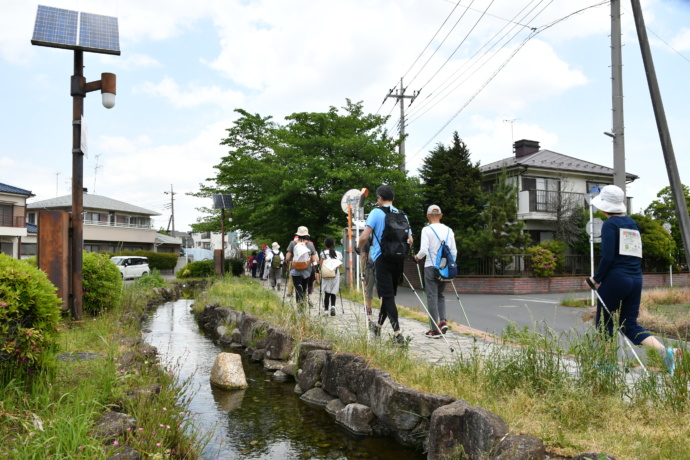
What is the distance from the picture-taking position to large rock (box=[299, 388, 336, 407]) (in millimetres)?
5551

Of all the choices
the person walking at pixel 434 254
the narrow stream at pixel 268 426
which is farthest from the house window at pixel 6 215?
the person walking at pixel 434 254

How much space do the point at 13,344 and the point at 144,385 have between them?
3.74 feet

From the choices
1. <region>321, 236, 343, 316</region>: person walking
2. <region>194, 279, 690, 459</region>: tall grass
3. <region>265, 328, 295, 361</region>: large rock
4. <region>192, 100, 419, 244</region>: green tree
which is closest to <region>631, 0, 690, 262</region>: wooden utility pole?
<region>194, 279, 690, 459</region>: tall grass

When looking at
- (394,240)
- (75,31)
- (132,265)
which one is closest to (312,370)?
(394,240)

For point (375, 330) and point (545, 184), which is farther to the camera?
point (545, 184)

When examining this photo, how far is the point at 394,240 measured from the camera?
6152mm

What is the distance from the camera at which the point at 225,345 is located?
9.20 m

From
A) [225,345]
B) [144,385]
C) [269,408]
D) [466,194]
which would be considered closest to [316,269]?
[225,345]

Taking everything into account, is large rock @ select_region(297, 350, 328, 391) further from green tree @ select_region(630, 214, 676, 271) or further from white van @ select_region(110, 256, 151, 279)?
white van @ select_region(110, 256, 151, 279)

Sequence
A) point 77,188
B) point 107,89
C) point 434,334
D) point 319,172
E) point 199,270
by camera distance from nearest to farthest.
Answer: point 434,334 → point 107,89 → point 77,188 → point 319,172 → point 199,270

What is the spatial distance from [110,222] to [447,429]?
5548 cm

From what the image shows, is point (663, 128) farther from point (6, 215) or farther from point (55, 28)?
point (6, 215)

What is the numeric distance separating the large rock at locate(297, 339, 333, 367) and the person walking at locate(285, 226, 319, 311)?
2968mm

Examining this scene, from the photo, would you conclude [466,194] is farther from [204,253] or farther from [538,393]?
[204,253]
